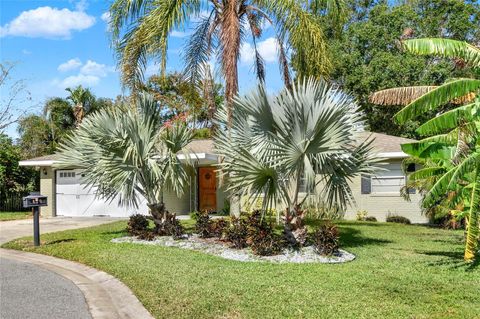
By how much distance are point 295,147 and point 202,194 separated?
13.8 m

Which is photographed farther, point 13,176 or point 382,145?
point 13,176

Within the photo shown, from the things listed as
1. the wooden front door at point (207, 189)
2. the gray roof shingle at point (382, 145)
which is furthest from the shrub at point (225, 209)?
the gray roof shingle at point (382, 145)

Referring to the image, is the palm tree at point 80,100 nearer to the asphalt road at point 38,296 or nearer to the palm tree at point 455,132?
the asphalt road at point 38,296

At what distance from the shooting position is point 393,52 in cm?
2734

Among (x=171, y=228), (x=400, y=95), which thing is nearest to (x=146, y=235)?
(x=171, y=228)

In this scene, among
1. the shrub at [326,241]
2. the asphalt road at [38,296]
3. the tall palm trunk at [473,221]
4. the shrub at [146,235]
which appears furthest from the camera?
the shrub at [146,235]

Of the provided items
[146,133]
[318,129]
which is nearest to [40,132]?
[146,133]

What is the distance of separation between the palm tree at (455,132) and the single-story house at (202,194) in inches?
390

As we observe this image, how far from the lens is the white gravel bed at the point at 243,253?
9.91 meters

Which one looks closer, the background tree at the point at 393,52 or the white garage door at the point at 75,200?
the white garage door at the point at 75,200

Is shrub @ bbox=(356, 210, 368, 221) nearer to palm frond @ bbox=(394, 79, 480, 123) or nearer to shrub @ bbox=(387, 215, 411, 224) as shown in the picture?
shrub @ bbox=(387, 215, 411, 224)

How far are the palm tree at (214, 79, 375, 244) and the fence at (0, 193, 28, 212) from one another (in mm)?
19289

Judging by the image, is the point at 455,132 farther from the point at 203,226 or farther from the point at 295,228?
the point at 203,226

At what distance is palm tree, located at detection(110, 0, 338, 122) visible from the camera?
1219 centimetres
